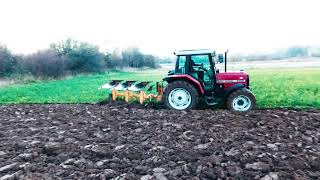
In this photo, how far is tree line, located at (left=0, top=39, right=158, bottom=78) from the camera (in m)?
32.7

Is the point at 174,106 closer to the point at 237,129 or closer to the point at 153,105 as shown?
the point at 153,105

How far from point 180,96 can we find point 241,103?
1800 millimetres

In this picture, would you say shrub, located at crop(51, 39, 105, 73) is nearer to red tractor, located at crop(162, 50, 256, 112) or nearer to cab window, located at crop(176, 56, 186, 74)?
cab window, located at crop(176, 56, 186, 74)

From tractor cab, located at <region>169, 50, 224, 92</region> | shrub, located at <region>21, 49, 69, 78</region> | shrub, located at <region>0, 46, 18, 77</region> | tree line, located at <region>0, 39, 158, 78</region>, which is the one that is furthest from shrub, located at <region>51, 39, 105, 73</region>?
tractor cab, located at <region>169, 50, 224, 92</region>

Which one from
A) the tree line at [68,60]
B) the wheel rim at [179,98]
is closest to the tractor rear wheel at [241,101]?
the wheel rim at [179,98]

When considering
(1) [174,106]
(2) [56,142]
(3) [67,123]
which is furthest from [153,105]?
(2) [56,142]

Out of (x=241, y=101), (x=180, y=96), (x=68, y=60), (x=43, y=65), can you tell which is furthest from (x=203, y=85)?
(x=68, y=60)

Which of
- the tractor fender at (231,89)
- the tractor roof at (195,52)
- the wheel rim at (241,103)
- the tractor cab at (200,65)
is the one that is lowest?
the wheel rim at (241,103)

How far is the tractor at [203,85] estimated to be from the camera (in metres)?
10.9

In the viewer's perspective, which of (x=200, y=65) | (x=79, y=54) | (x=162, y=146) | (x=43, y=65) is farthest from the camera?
(x=79, y=54)

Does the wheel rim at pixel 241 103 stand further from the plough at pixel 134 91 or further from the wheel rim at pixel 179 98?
the plough at pixel 134 91

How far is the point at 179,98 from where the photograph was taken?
1136cm

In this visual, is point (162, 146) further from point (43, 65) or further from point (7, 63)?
point (43, 65)

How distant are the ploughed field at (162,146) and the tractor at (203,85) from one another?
78 cm
